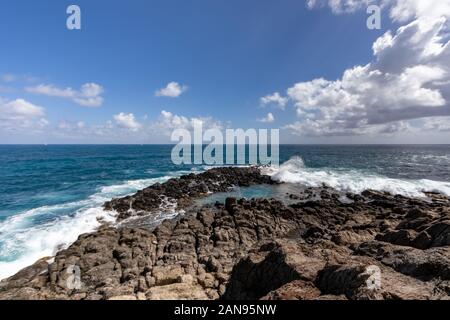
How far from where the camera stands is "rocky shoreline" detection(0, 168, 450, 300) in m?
5.41

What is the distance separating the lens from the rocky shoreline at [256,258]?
17.8ft

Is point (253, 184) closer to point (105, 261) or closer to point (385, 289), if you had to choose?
point (105, 261)

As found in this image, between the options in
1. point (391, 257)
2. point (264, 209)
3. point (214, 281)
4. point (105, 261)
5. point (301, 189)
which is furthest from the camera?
point (301, 189)

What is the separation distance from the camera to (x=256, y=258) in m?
8.45

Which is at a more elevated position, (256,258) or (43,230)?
(256,258)

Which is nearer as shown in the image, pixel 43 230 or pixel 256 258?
pixel 256 258

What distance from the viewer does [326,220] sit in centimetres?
2145

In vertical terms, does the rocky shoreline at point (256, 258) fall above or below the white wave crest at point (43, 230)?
above

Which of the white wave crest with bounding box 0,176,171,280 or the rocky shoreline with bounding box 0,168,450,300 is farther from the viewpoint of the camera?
the white wave crest with bounding box 0,176,171,280

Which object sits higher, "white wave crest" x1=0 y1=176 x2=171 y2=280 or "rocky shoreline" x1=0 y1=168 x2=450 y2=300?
"rocky shoreline" x1=0 y1=168 x2=450 y2=300

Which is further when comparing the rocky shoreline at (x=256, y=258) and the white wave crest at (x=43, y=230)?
the white wave crest at (x=43, y=230)
